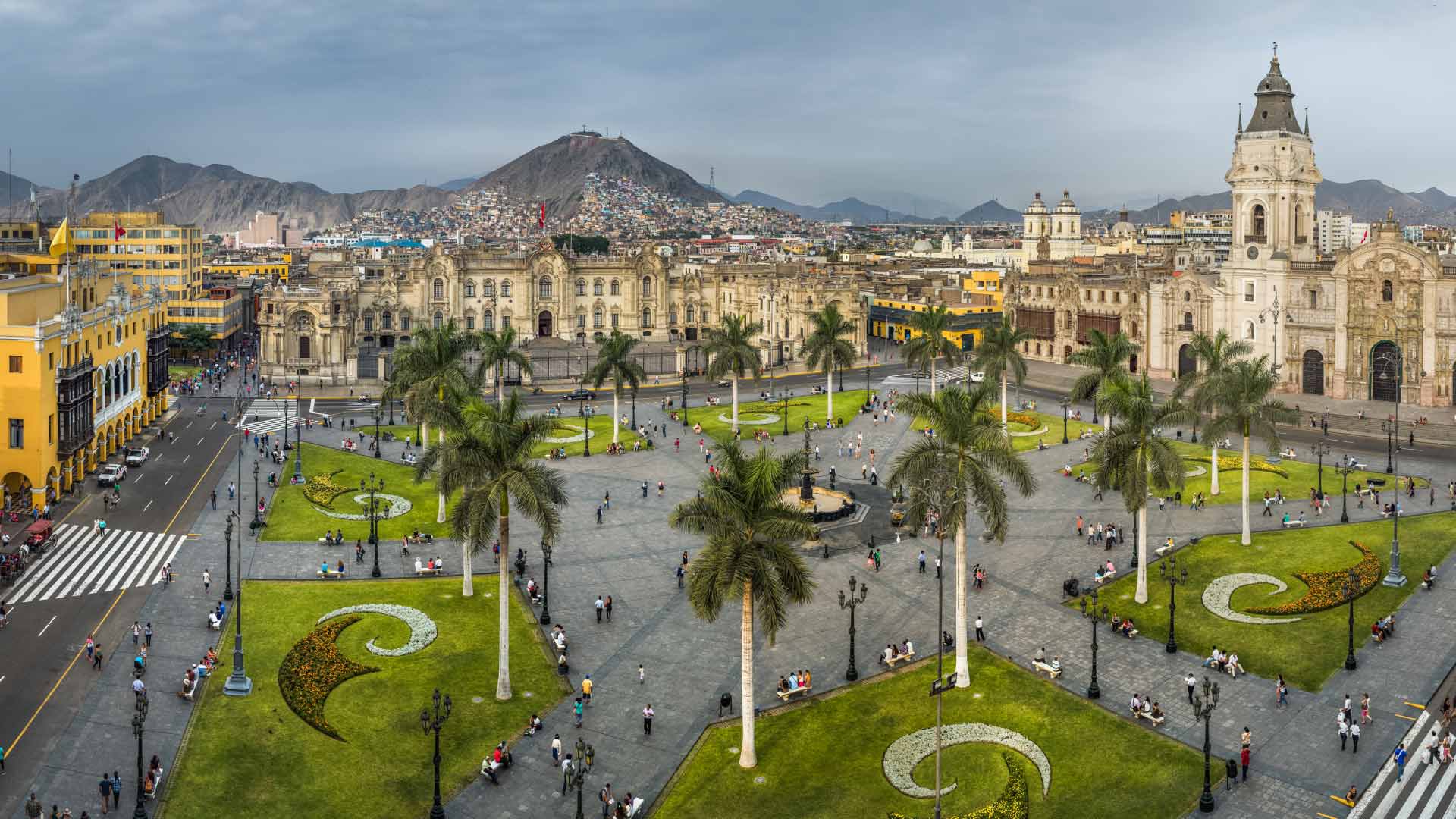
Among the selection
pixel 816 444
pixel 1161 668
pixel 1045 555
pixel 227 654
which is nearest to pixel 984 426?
pixel 1161 668

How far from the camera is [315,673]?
140 ft

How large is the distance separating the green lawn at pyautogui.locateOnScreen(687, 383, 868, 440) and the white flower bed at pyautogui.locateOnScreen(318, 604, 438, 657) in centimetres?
3910

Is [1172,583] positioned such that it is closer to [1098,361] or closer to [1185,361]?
[1098,361]

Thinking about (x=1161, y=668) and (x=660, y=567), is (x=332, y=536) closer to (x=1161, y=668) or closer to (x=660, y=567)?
(x=660, y=567)

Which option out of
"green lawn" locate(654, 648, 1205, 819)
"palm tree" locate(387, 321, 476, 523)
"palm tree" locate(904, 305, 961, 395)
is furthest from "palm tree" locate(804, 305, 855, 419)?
"green lawn" locate(654, 648, 1205, 819)

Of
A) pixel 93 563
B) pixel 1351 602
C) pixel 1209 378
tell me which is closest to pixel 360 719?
pixel 93 563

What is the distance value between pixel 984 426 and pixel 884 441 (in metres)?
42.9

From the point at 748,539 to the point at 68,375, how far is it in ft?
169

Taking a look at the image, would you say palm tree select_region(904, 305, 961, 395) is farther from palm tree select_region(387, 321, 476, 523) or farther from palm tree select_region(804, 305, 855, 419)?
palm tree select_region(387, 321, 476, 523)

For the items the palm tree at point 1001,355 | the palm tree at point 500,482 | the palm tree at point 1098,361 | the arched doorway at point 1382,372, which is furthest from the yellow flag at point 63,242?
the arched doorway at point 1382,372

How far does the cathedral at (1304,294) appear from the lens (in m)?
89.5

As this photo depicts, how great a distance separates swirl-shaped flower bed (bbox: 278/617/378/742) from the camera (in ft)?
131

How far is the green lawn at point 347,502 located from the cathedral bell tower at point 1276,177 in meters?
72.4

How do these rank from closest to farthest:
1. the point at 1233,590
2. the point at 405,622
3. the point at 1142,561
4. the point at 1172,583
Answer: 1. the point at 1172,583
2. the point at 405,622
3. the point at 1142,561
4. the point at 1233,590
